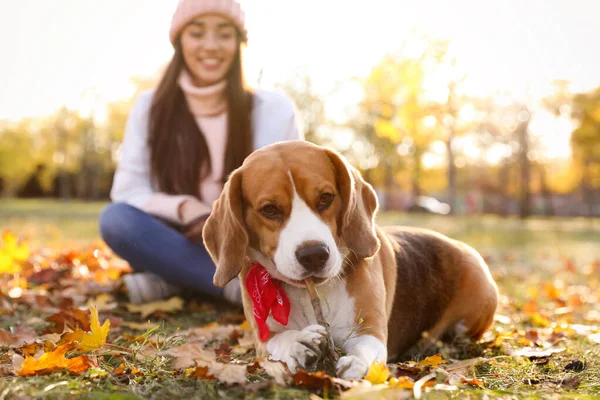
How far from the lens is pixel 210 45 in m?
5.23

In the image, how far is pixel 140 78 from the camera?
3141 cm

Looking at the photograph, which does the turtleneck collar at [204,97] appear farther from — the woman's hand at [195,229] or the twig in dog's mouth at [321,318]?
the twig in dog's mouth at [321,318]

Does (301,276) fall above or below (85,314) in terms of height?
above

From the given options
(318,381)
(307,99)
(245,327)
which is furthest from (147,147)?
(307,99)

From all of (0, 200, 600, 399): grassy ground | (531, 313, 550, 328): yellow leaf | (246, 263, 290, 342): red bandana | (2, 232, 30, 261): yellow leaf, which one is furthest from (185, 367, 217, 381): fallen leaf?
(2, 232, 30, 261): yellow leaf

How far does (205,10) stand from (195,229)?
5.85 ft

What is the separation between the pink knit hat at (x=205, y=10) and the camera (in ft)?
16.8

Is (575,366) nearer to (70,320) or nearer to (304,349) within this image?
(304,349)

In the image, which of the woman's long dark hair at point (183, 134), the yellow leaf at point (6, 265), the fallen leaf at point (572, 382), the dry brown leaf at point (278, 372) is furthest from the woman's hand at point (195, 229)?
the fallen leaf at point (572, 382)

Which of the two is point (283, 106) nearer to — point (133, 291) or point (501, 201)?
point (133, 291)

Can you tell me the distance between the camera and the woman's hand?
4.89m

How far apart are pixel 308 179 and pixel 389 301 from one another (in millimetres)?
981

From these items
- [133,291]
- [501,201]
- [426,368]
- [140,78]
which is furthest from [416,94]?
[501,201]

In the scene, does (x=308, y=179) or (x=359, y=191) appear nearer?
(x=308, y=179)
